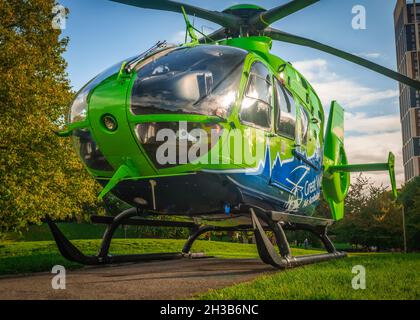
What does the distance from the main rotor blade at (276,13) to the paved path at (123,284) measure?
453cm

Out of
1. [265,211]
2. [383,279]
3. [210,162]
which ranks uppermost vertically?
[210,162]

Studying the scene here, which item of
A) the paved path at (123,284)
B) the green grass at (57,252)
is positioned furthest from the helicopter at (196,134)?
the green grass at (57,252)

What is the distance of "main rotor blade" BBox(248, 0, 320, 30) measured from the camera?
8.14 metres

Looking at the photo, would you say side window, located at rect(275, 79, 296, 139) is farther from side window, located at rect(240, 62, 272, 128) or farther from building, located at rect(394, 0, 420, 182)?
building, located at rect(394, 0, 420, 182)

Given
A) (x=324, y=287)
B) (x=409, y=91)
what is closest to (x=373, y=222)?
(x=324, y=287)

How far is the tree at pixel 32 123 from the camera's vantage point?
14.6 metres

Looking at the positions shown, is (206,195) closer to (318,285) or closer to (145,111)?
(145,111)

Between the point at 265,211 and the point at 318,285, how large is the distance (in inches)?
73.2

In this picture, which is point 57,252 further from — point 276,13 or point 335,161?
point 276,13

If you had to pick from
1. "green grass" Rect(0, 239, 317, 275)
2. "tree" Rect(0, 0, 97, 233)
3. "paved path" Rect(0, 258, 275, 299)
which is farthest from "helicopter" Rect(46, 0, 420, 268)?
"tree" Rect(0, 0, 97, 233)

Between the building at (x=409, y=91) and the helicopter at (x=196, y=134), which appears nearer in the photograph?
the helicopter at (x=196, y=134)

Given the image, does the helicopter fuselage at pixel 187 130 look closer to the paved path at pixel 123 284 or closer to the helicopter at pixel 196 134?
the helicopter at pixel 196 134

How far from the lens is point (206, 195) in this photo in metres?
6.81
